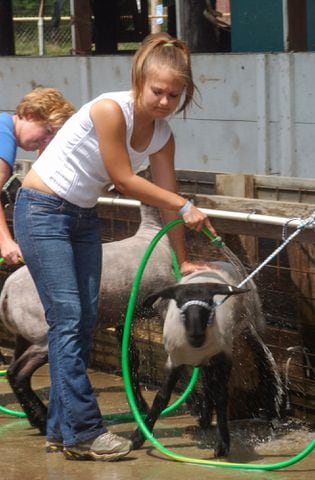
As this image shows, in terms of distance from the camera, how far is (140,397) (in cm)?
672

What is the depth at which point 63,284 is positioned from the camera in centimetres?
547

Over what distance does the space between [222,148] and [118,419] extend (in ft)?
14.9

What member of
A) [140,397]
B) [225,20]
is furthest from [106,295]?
[225,20]

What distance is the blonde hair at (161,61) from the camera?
17.3 ft

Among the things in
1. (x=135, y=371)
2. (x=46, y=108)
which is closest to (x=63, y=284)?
(x=46, y=108)

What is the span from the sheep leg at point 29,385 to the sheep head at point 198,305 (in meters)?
1.21

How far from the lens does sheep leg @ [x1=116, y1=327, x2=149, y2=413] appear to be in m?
6.71

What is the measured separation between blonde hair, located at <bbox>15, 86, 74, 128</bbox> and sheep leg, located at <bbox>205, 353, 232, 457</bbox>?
173 cm

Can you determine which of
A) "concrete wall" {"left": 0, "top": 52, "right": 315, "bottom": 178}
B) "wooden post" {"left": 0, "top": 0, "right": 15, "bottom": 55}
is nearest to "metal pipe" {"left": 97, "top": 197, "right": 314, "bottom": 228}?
"concrete wall" {"left": 0, "top": 52, "right": 315, "bottom": 178}

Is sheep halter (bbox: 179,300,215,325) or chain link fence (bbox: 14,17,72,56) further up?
chain link fence (bbox: 14,17,72,56)

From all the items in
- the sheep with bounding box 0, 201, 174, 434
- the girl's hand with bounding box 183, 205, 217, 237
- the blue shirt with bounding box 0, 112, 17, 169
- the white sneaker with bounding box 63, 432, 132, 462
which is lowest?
the white sneaker with bounding box 63, 432, 132, 462

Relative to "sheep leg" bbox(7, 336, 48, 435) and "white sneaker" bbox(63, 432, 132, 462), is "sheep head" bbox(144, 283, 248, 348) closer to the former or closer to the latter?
"white sneaker" bbox(63, 432, 132, 462)

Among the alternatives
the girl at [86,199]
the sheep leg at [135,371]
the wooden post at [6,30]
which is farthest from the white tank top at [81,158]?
the wooden post at [6,30]

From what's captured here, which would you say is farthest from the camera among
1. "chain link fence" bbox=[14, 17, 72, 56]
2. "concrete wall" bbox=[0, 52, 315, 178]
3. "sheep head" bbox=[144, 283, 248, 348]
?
"chain link fence" bbox=[14, 17, 72, 56]
